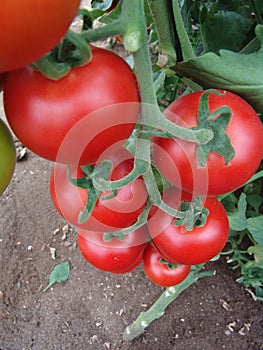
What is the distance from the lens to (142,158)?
1.36ft

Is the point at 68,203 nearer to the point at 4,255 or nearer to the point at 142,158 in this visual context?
the point at 142,158

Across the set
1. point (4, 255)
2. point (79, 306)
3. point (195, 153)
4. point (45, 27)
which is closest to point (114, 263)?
point (195, 153)

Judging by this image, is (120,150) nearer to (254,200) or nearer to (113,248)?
(113,248)

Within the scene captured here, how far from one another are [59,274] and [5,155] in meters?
1.16

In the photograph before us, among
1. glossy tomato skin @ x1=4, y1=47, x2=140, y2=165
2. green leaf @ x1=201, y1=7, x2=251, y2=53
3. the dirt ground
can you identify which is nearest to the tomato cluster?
glossy tomato skin @ x1=4, y1=47, x2=140, y2=165

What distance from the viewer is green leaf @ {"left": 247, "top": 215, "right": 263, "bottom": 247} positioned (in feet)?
2.90

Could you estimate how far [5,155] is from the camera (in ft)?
1.11

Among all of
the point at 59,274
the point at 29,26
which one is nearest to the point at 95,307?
the point at 59,274

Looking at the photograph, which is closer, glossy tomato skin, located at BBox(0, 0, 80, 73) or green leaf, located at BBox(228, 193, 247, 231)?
glossy tomato skin, located at BBox(0, 0, 80, 73)

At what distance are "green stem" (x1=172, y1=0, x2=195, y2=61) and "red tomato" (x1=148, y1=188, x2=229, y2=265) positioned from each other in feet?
0.71

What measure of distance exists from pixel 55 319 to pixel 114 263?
2.41 feet

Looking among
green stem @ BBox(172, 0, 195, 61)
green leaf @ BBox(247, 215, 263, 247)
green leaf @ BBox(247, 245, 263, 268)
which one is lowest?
green leaf @ BBox(247, 245, 263, 268)

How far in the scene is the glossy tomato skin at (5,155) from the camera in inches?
13.1

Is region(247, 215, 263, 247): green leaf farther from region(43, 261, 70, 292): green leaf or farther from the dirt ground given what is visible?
region(43, 261, 70, 292): green leaf
